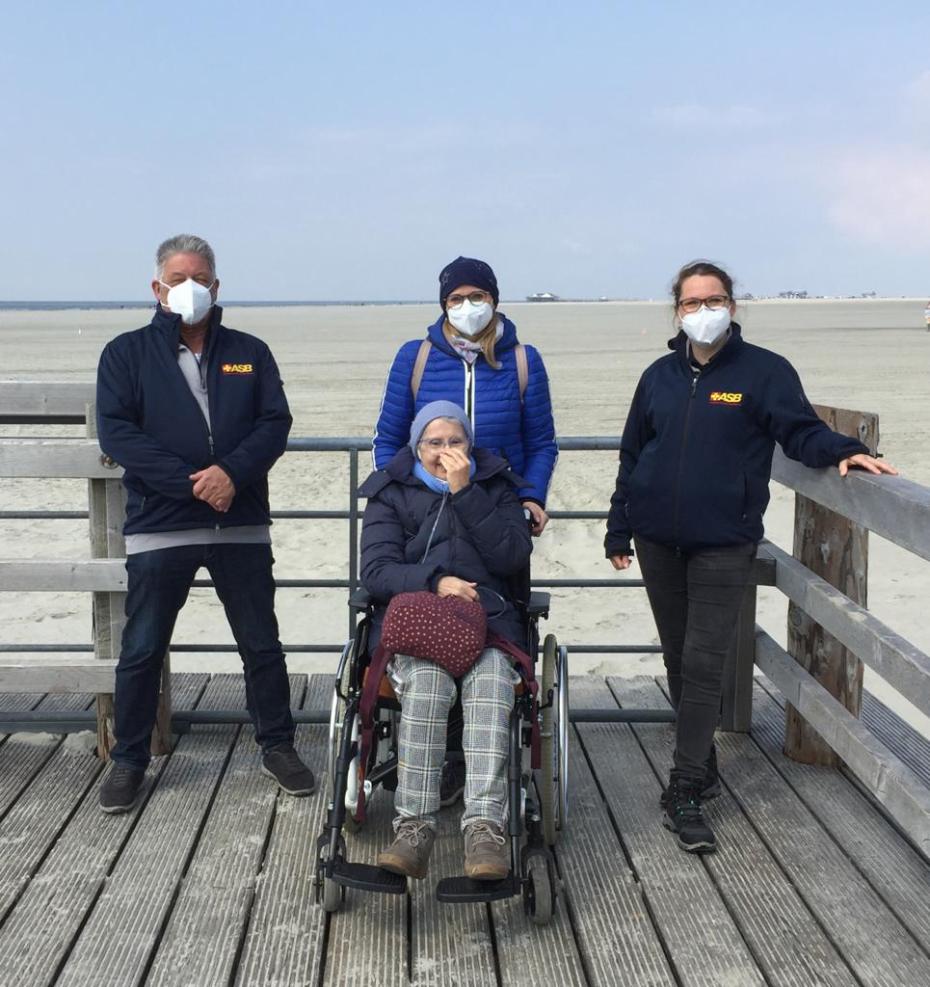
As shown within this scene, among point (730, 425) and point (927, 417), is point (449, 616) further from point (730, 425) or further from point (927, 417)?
point (927, 417)

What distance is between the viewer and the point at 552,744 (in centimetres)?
330

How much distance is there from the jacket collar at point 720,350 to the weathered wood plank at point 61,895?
217 centimetres

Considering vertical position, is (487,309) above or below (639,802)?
above

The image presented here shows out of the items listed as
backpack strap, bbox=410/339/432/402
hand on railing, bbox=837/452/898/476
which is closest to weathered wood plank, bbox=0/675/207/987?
backpack strap, bbox=410/339/432/402

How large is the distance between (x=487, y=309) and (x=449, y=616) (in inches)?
41.2

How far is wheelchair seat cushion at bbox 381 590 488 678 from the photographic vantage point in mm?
3133

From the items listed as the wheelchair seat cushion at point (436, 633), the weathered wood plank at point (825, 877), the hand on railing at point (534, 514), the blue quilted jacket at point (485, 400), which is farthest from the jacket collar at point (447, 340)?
the weathered wood plank at point (825, 877)

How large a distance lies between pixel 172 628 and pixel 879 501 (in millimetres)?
2107

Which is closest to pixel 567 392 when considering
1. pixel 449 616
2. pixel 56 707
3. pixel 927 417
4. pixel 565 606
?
pixel 927 417

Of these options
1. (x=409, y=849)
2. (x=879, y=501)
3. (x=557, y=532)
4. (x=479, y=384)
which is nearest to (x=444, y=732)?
(x=409, y=849)

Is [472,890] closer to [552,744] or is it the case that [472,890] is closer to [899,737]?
[552,744]

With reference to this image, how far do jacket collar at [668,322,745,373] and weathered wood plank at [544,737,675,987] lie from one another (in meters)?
1.41

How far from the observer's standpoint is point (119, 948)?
9.35 feet

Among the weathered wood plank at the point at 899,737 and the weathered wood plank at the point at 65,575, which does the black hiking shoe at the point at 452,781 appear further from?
the weathered wood plank at the point at 899,737
